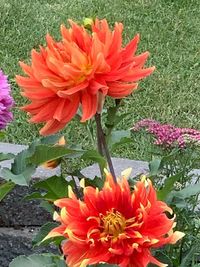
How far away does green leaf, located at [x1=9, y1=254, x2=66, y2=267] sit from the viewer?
1.67 meters

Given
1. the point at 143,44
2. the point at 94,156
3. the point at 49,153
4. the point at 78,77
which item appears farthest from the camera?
the point at 143,44

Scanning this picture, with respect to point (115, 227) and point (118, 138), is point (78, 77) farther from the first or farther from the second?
point (118, 138)

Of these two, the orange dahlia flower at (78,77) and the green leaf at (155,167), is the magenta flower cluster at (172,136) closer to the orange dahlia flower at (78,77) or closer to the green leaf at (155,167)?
the green leaf at (155,167)

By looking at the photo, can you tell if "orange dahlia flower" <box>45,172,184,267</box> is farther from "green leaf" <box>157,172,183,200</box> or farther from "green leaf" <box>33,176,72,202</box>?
"green leaf" <box>33,176,72,202</box>

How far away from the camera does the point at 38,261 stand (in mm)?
1721

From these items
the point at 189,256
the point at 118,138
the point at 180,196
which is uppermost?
the point at 118,138

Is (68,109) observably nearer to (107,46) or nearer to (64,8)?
(107,46)

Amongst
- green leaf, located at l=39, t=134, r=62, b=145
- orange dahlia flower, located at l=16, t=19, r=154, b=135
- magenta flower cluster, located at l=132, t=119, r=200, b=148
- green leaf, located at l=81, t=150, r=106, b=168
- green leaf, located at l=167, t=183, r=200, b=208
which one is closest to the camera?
orange dahlia flower, located at l=16, t=19, r=154, b=135

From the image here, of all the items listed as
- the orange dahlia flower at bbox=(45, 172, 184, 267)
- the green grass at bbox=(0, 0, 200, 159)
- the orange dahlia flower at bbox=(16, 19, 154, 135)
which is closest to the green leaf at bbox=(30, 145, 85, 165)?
the orange dahlia flower at bbox=(16, 19, 154, 135)

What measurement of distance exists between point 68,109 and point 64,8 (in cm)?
474

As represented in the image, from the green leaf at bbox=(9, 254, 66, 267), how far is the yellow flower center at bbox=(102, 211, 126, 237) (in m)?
0.29

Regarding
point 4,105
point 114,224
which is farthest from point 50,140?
point 114,224

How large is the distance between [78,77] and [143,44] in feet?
13.2

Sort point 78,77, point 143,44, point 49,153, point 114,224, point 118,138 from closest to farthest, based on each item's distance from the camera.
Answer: point 114,224
point 78,77
point 49,153
point 118,138
point 143,44
